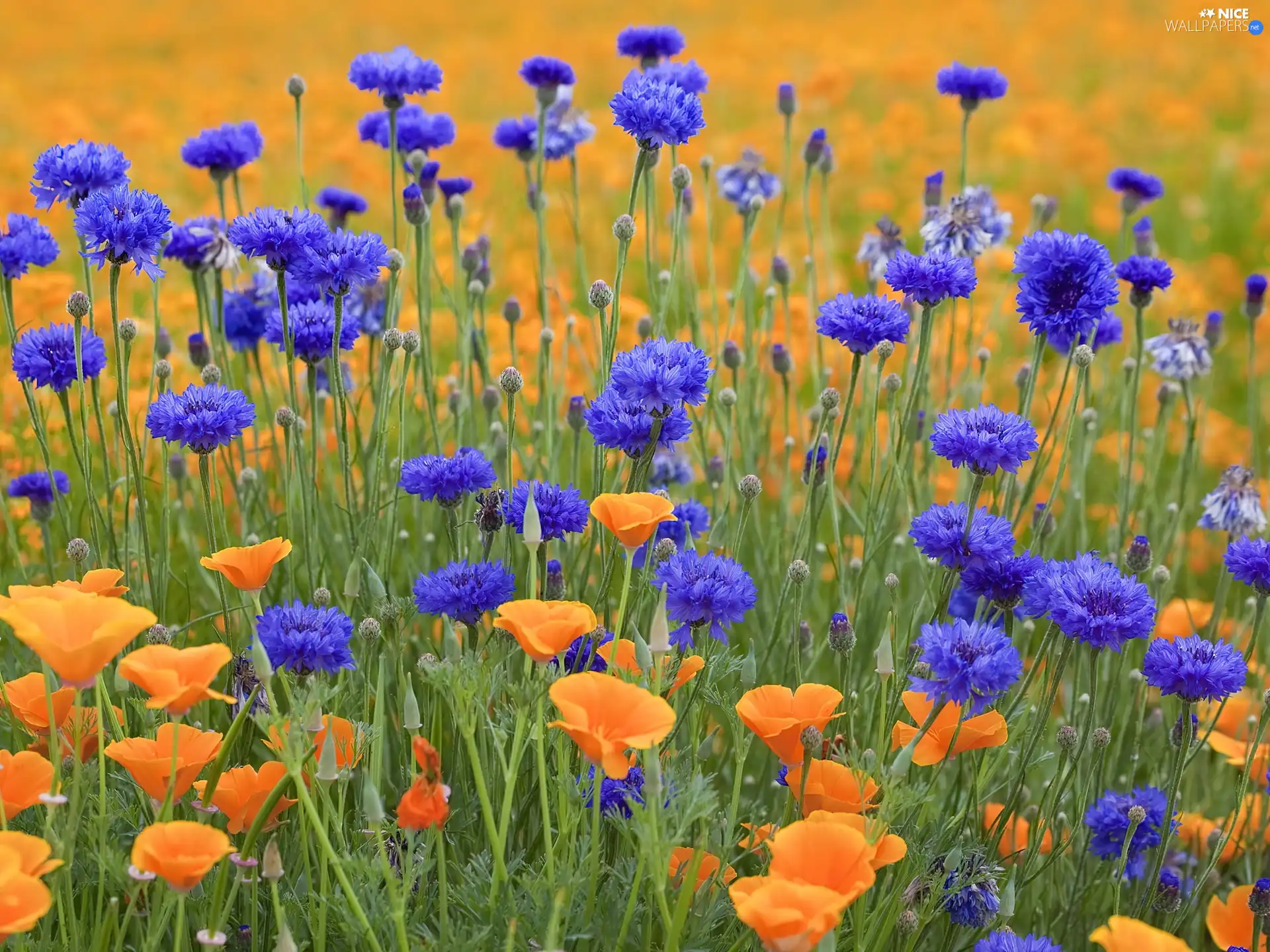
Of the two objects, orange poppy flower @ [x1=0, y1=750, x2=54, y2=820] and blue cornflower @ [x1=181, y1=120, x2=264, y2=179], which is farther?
blue cornflower @ [x1=181, y1=120, x2=264, y2=179]

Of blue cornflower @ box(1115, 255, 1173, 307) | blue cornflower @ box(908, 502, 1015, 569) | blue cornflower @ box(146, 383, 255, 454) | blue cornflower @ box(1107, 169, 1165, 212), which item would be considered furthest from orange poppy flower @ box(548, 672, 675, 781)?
blue cornflower @ box(1107, 169, 1165, 212)

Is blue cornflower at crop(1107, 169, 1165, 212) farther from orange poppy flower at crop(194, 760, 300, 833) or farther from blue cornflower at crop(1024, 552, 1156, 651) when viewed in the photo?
orange poppy flower at crop(194, 760, 300, 833)

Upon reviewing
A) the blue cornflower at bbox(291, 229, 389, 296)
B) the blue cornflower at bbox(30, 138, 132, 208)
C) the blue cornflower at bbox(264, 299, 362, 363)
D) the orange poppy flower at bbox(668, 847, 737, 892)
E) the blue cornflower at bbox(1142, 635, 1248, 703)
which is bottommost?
the orange poppy flower at bbox(668, 847, 737, 892)

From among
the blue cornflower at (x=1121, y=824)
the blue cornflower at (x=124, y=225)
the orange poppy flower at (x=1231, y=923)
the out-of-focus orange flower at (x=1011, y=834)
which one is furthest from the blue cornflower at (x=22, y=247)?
the orange poppy flower at (x=1231, y=923)

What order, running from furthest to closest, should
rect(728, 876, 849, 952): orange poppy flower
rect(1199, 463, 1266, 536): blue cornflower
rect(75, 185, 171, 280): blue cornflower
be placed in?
1. rect(1199, 463, 1266, 536): blue cornflower
2. rect(75, 185, 171, 280): blue cornflower
3. rect(728, 876, 849, 952): orange poppy flower

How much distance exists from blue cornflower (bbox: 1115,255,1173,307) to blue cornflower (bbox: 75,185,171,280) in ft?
5.38

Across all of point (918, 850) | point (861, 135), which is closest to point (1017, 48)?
point (861, 135)

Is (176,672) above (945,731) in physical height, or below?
above

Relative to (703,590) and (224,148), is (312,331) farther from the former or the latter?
(703,590)

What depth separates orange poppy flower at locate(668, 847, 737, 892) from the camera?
1.58m

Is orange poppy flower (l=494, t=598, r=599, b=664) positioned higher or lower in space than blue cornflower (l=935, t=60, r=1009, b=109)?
lower

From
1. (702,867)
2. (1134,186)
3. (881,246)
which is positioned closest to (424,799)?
(702,867)

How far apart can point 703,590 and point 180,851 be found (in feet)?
2.43

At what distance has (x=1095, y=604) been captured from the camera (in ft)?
5.39
